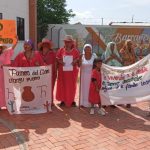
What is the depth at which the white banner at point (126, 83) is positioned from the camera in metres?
7.37

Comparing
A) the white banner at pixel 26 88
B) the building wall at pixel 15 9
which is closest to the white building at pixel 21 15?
the building wall at pixel 15 9

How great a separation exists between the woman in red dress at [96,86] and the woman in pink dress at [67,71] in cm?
58

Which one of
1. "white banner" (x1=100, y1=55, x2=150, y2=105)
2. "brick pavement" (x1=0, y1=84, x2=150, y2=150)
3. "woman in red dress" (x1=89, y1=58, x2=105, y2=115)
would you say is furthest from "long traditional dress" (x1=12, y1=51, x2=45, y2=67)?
"white banner" (x1=100, y1=55, x2=150, y2=105)

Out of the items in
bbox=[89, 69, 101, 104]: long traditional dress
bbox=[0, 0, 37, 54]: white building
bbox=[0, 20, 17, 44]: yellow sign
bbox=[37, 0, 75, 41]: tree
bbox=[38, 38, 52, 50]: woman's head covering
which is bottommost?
bbox=[89, 69, 101, 104]: long traditional dress

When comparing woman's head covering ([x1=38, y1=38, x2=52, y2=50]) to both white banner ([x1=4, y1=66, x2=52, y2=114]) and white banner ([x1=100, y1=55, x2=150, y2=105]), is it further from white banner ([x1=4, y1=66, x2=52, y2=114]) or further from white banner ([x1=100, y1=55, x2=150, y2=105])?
white banner ([x1=100, y1=55, x2=150, y2=105])

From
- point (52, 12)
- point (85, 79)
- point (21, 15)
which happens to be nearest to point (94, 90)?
point (85, 79)

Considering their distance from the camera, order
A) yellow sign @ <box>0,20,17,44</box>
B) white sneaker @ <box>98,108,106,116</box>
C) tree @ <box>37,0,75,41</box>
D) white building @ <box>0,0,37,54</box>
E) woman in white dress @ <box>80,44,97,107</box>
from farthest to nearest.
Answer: tree @ <box>37,0,75,41</box> → white building @ <box>0,0,37,54</box> → woman in white dress @ <box>80,44,97,107</box> → yellow sign @ <box>0,20,17,44</box> → white sneaker @ <box>98,108,106,116</box>

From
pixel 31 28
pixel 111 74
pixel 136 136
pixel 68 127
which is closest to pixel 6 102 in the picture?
pixel 68 127

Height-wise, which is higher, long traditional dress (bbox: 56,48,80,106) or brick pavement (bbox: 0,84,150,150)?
long traditional dress (bbox: 56,48,80,106)

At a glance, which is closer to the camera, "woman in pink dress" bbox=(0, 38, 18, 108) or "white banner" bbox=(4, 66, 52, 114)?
"white banner" bbox=(4, 66, 52, 114)

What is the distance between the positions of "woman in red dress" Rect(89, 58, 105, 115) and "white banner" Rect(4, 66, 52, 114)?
1022 millimetres

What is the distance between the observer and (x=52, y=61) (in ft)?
26.2

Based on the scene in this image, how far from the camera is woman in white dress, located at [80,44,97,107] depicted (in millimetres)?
7934

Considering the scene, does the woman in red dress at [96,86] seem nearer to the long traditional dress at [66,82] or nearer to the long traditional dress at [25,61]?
the long traditional dress at [66,82]
